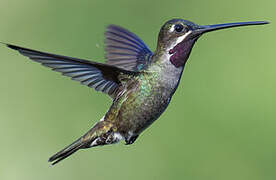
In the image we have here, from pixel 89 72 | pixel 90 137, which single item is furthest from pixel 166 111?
pixel 89 72

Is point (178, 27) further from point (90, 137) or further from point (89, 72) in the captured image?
point (90, 137)

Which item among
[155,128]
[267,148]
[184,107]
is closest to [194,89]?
[184,107]

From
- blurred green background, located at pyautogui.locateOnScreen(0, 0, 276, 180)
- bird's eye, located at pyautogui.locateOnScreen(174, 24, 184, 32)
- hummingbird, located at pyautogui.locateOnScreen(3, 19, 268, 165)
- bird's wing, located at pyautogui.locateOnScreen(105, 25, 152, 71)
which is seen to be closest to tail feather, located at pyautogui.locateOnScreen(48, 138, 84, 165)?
hummingbird, located at pyautogui.locateOnScreen(3, 19, 268, 165)

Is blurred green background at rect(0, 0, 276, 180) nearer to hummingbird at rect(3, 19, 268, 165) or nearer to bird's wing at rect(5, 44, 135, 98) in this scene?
hummingbird at rect(3, 19, 268, 165)

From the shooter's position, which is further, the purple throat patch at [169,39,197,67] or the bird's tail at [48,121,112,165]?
the bird's tail at [48,121,112,165]

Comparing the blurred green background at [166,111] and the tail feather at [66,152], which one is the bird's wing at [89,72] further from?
the blurred green background at [166,111]
